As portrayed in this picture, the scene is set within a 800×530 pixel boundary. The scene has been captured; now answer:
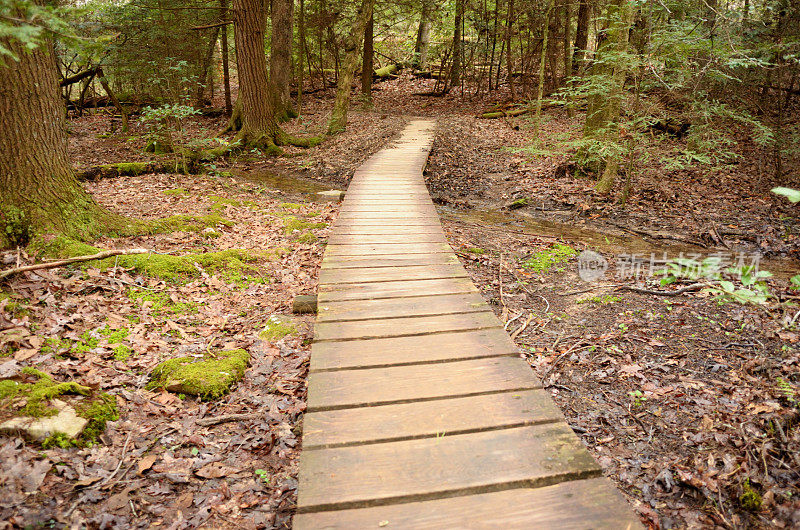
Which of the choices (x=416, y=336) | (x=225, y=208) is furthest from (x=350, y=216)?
(x=416, y=336)

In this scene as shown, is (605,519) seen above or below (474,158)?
below

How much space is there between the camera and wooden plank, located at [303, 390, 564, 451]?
2.75m

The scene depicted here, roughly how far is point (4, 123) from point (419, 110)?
20.2m

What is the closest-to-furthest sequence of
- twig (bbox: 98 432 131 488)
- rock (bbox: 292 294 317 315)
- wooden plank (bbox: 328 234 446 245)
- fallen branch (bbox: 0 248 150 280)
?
twig (bbox: 98 432 131 488)
fallen branch (bbox: 0 248 150 280)
rock (bbox: 292 294 317 315)
wooden plank (bbox: 328 234 446 245)

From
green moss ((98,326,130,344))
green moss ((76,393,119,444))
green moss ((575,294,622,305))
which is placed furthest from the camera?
green moss ((575,294,622,305))

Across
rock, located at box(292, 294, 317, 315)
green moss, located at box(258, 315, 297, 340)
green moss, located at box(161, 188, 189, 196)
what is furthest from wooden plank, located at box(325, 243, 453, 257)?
green moss, located at box(161, 188, 189, 196)

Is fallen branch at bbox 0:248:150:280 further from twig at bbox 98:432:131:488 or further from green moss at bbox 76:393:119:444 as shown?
twig at bbox 98:432:131:488

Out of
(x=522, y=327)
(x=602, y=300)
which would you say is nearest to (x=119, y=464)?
(x=522, y=327)

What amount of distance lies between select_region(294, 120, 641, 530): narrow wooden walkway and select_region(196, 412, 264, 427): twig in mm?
722

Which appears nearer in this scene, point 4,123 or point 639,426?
point 639,426

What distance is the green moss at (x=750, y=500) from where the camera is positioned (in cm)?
293

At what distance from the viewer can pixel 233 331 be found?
186 inches

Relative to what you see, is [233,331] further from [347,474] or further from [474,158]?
[474,158]

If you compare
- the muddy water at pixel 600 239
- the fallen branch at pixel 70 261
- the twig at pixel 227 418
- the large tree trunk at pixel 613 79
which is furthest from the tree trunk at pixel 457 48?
the twig at pixel 227 418
